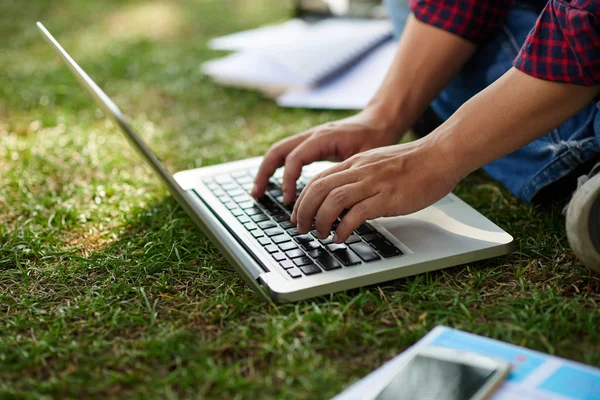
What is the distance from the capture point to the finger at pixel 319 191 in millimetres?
975

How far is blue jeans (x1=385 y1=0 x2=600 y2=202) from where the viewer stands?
1.13m

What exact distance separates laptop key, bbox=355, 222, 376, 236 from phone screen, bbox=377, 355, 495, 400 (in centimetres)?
31

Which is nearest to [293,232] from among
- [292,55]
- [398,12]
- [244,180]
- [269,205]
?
[269,205]

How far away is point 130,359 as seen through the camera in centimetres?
84

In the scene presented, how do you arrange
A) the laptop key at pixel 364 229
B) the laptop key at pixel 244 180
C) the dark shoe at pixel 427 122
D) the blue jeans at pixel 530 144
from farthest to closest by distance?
the dark shoe at pixel 427 122 → the laptop key at pixel 244 180 → the blue jeans at pixel 530 144 → the laptop key at pixel 364 229

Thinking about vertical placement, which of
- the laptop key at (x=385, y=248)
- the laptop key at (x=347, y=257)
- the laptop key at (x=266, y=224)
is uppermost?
the laptop key at (x=385, y=248)

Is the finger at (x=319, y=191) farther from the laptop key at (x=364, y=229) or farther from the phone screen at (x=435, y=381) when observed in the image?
the phone screen at (x=435, y=381)

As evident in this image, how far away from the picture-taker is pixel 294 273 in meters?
0.93

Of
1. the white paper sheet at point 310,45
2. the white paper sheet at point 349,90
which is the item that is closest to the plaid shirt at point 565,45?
the white paper sheet at point 349,90

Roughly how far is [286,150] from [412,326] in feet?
1.43

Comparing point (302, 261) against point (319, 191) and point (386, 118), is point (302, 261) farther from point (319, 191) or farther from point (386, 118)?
point (386, 118)

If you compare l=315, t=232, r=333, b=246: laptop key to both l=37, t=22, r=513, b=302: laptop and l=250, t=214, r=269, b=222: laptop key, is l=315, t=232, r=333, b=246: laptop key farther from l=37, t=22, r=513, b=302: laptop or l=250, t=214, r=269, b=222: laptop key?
l=250, t=214, r=269, b=222: laptop key

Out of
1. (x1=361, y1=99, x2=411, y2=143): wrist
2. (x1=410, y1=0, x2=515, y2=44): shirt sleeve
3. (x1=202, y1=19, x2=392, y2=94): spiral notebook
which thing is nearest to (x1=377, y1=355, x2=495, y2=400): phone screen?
(x1=361, y1=99, x2=411, y2=143): wrist

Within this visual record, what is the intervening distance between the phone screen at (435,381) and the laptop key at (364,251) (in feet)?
0.78
